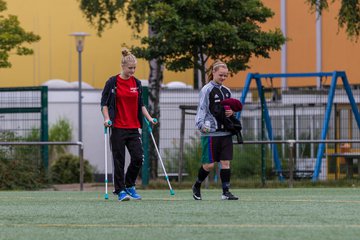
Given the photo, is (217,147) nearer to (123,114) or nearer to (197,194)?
(197,194)

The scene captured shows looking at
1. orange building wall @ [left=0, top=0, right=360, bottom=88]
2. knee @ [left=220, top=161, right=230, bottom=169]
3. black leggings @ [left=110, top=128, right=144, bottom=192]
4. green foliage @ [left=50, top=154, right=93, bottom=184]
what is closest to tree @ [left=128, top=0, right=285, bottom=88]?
green foliage @ [left=50, top=154, right=93, bottom=184]

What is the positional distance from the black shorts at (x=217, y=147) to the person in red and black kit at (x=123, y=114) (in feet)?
2.52

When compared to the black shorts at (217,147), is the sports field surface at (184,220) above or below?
below

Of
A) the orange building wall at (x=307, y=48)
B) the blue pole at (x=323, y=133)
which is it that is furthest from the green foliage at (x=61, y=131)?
the blue pole at (x=323, y=133)

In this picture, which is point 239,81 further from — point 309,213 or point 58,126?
point 309,213

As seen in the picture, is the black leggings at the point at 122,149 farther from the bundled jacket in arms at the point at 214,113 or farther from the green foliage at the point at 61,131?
the green foliage at the point at 61,131

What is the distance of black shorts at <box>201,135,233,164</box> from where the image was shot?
14695mm

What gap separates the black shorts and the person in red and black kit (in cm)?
77

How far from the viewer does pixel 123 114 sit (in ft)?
48.8

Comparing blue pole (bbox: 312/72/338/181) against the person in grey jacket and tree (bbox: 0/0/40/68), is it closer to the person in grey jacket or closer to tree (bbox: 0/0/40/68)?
the person in grey jacket

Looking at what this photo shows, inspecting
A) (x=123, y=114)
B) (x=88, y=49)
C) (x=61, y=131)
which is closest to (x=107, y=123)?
(x=123, y=114)

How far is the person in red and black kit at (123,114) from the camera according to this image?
14.7 m

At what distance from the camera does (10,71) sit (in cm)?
4897

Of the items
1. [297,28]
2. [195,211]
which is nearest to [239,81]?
[297,28]
